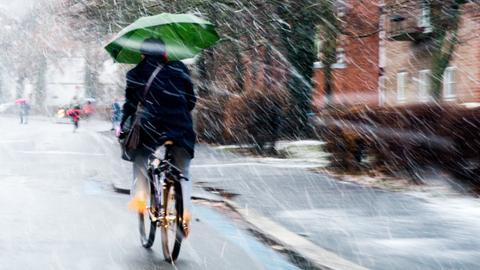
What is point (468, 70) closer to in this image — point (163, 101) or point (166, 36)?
point (166, 36)

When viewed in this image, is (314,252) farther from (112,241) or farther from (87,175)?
(87,175)

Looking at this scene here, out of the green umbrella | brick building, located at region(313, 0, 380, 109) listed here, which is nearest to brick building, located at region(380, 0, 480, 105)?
brick building, located at region(313, 0, 380, 109)

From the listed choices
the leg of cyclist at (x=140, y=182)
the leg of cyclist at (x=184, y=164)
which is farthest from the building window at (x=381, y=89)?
the leg of cyclist at (x=184, y=164)

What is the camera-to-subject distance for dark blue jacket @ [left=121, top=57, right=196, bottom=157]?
6.14 meters

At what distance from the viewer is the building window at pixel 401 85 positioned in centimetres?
2942

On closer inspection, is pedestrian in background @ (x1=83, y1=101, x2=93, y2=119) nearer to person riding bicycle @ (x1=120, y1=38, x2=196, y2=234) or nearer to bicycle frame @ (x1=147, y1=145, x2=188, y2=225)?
bicycle frame @ (x1=147, y1=145, x2=188, y2=225)

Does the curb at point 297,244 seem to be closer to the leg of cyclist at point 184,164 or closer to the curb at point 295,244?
the curb at point 295,244

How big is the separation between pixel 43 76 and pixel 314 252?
73.8 metres

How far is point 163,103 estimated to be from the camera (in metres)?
6.15

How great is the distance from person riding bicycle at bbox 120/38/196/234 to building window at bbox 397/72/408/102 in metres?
23.9

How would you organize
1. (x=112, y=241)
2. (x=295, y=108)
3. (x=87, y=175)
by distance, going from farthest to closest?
(x=295, y=108) < (x=87, y=175) < (x=112, y=241)

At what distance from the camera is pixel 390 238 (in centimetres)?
734

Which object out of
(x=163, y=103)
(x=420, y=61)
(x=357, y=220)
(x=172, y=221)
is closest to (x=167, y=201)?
(x=172, y=221)

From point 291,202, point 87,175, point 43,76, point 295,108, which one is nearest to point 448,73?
point 295,108
